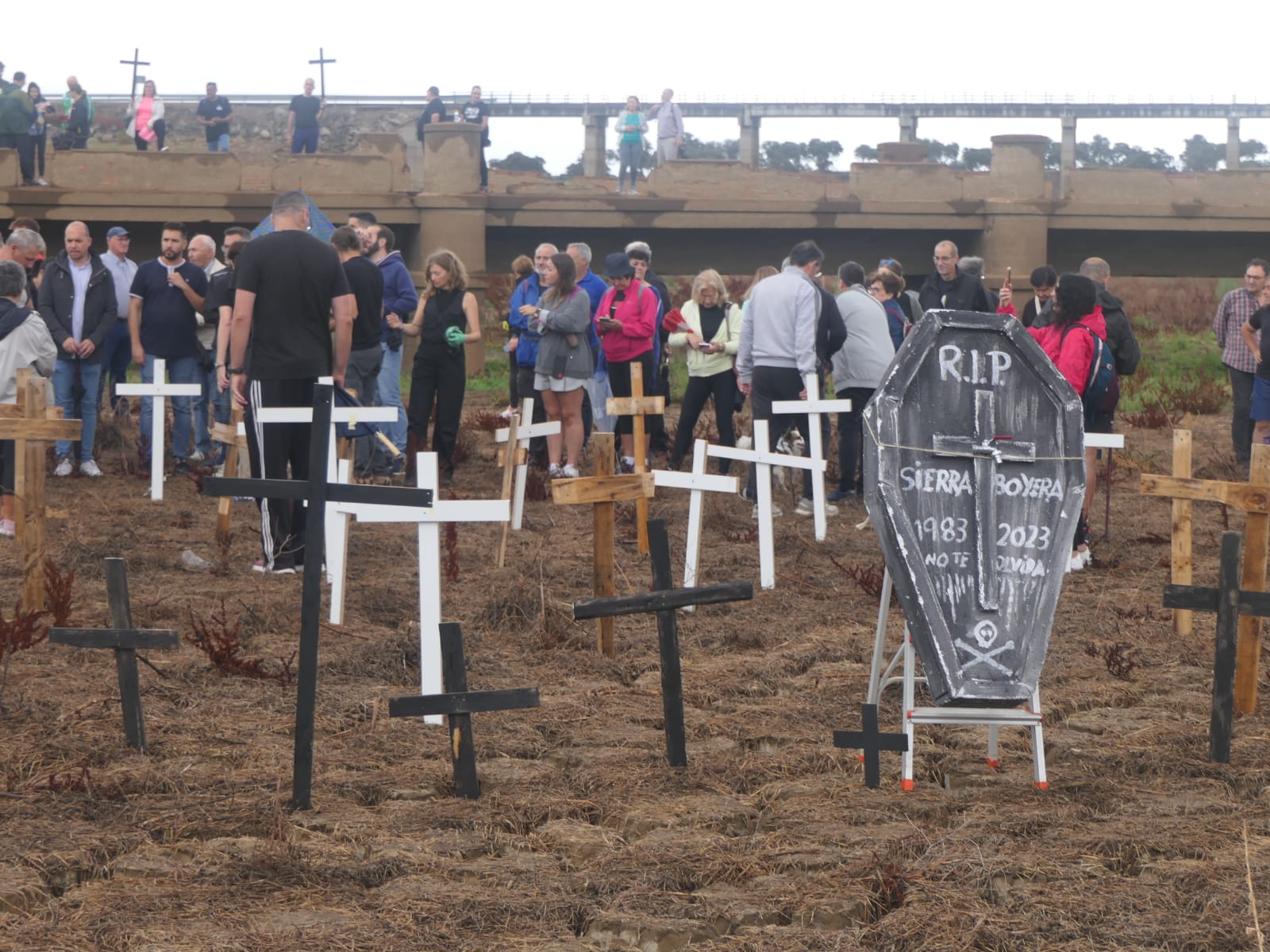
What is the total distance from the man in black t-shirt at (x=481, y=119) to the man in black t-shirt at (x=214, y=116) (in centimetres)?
375

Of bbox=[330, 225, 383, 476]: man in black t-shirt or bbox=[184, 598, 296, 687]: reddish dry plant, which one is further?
bbox=[330, 225, 383, 476]: man in black t-shirt

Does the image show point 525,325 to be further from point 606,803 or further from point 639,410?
point 606,803

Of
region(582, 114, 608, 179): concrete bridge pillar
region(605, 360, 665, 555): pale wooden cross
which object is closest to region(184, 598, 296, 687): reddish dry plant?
region(605, 360, 665, 555): pale wooden cross

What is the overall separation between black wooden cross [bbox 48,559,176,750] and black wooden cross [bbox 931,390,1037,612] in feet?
9.81

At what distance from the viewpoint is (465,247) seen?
21.9 m

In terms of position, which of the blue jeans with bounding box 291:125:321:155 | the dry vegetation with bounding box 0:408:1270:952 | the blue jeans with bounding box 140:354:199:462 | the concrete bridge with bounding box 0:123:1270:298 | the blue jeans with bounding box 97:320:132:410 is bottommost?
the dry vegetation with bounding box 0:408:1270:952

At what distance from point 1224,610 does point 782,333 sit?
19.4 feet

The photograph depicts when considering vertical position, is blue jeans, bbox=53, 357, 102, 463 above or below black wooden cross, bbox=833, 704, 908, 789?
above

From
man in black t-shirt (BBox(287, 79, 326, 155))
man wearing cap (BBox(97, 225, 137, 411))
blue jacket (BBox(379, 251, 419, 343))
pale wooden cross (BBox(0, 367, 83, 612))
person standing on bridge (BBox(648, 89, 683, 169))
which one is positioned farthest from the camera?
person standing on bridge (BBox(648, 89, 683, 169))

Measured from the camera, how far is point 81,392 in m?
13.4

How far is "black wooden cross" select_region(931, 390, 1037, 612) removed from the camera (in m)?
6.05

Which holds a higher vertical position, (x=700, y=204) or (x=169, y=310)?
(x=700, y=204)

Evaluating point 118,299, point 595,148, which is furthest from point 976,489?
point 595,148

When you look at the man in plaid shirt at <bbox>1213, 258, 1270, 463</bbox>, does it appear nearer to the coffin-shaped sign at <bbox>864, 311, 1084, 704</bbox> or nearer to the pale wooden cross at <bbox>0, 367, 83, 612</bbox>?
the coffin-shaped sign at <bbox>864, 311, 1084, 704</bbox>
